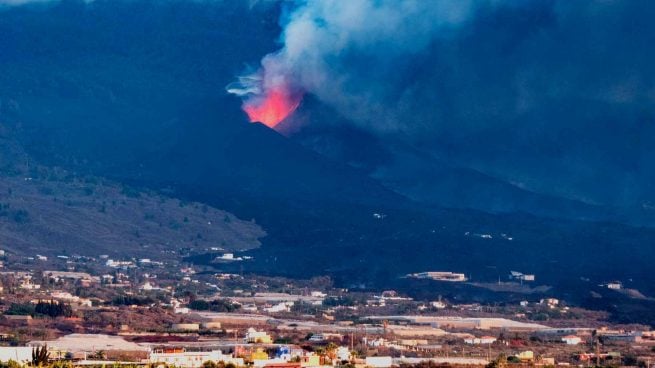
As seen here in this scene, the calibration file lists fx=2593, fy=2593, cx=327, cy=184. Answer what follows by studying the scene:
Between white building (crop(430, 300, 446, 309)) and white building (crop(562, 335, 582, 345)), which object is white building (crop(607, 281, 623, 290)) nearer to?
white building (crop(430, 300, 446, 309))

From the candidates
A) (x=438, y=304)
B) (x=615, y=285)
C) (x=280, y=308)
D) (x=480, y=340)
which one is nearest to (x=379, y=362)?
(x=480, y=340)

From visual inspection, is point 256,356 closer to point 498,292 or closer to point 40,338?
point 40,338

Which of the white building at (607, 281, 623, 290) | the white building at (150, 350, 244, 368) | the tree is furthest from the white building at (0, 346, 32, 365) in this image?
the white building at (607, 281, 623, 290)

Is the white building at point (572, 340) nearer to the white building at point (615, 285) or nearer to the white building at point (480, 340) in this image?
the white building at point (480, 340)

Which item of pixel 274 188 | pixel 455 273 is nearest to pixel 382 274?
pixel 455 273

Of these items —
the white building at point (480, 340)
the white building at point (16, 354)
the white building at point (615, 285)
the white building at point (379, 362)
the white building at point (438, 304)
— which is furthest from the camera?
the white building at point (615, 285)

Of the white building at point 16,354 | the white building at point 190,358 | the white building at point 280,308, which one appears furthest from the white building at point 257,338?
the white building at point 280,308

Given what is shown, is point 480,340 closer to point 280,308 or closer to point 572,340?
point 572,340

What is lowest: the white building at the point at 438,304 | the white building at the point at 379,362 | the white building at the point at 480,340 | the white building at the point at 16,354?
the white building at the point at 16,354

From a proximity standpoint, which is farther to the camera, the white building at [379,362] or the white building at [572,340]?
the white building at [572,340]

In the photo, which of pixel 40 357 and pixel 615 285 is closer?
pixel 40 357
